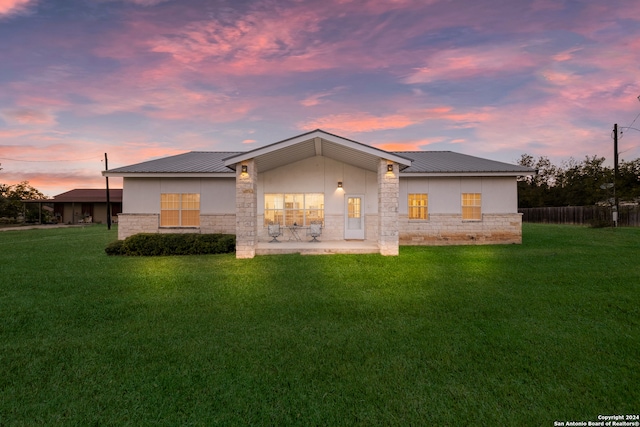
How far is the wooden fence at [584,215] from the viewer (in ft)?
83.4

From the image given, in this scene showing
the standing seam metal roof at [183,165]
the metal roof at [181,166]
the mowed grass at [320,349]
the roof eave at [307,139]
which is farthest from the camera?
the standing seam metal roof at [183,165]

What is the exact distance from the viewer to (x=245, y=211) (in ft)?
39.4

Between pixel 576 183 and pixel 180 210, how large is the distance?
47.7 metres

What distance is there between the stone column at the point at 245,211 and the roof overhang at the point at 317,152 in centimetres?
55

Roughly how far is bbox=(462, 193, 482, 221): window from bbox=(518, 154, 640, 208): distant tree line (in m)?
16.4

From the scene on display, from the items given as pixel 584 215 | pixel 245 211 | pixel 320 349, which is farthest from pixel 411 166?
pixel 584 215

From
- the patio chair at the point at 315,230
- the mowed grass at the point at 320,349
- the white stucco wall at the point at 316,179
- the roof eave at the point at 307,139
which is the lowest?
the mowed grass at the point at 320,349

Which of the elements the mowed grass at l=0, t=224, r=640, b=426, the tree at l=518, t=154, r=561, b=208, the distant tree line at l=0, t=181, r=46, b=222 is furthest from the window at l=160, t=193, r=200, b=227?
the tree at l=518, t=154, r=561, b=208

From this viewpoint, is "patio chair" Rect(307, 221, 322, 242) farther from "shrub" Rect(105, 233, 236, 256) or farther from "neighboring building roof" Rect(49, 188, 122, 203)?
"neighboring building roof" Rect(49, 188, 122, 203)

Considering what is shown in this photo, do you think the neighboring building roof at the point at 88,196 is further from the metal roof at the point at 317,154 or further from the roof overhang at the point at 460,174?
the roof overhang at the point at 460,174

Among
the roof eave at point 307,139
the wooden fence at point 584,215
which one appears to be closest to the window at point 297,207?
the roof eave at point 307,139

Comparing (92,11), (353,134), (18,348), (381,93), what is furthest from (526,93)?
(18,348)

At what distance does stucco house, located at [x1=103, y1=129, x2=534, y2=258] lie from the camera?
1562 centimetres

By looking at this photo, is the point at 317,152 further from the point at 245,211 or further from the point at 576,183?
the point at 576,183
